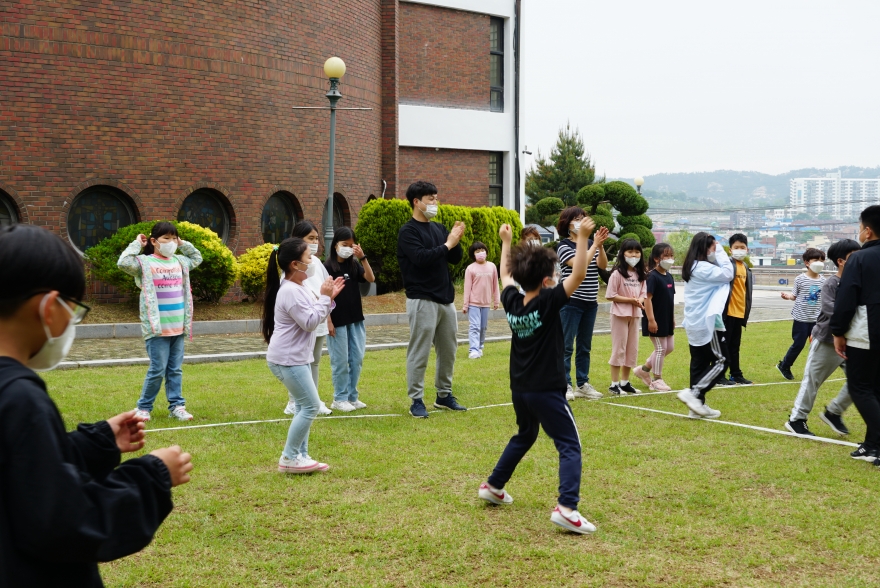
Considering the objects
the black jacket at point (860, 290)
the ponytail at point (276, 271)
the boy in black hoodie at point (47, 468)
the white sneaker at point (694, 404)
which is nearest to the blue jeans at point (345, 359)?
the ponytail at point (276, 271)

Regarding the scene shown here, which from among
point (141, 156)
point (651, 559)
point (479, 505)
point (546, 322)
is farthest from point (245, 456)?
point (141, 156)

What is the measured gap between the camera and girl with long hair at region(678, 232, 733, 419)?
28.7 feet

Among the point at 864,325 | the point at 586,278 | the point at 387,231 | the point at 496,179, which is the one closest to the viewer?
the point at 864,325

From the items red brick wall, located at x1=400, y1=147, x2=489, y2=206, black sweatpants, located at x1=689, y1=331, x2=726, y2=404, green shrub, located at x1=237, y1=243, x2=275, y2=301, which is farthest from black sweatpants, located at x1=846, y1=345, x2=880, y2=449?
red brick wall, located at x1=400, y1=147, x2=489, y2=206

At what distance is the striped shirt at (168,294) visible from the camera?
873 cm

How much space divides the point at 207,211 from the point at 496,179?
46.1 ft

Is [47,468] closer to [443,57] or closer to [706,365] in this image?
[706,365]

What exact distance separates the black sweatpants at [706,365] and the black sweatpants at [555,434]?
3643 millimetres

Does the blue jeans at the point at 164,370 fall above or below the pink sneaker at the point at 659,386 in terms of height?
above

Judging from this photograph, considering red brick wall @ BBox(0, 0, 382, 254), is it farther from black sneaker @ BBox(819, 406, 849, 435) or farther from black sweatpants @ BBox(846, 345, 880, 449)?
black sweatpants @ BBox(846, 345, 880, 449)

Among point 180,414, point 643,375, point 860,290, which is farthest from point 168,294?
point 860,290

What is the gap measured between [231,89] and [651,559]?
59.4 feet

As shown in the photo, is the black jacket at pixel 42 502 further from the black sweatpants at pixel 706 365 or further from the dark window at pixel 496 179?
the dark window at pixel 496 179

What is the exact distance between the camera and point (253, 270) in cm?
1980
